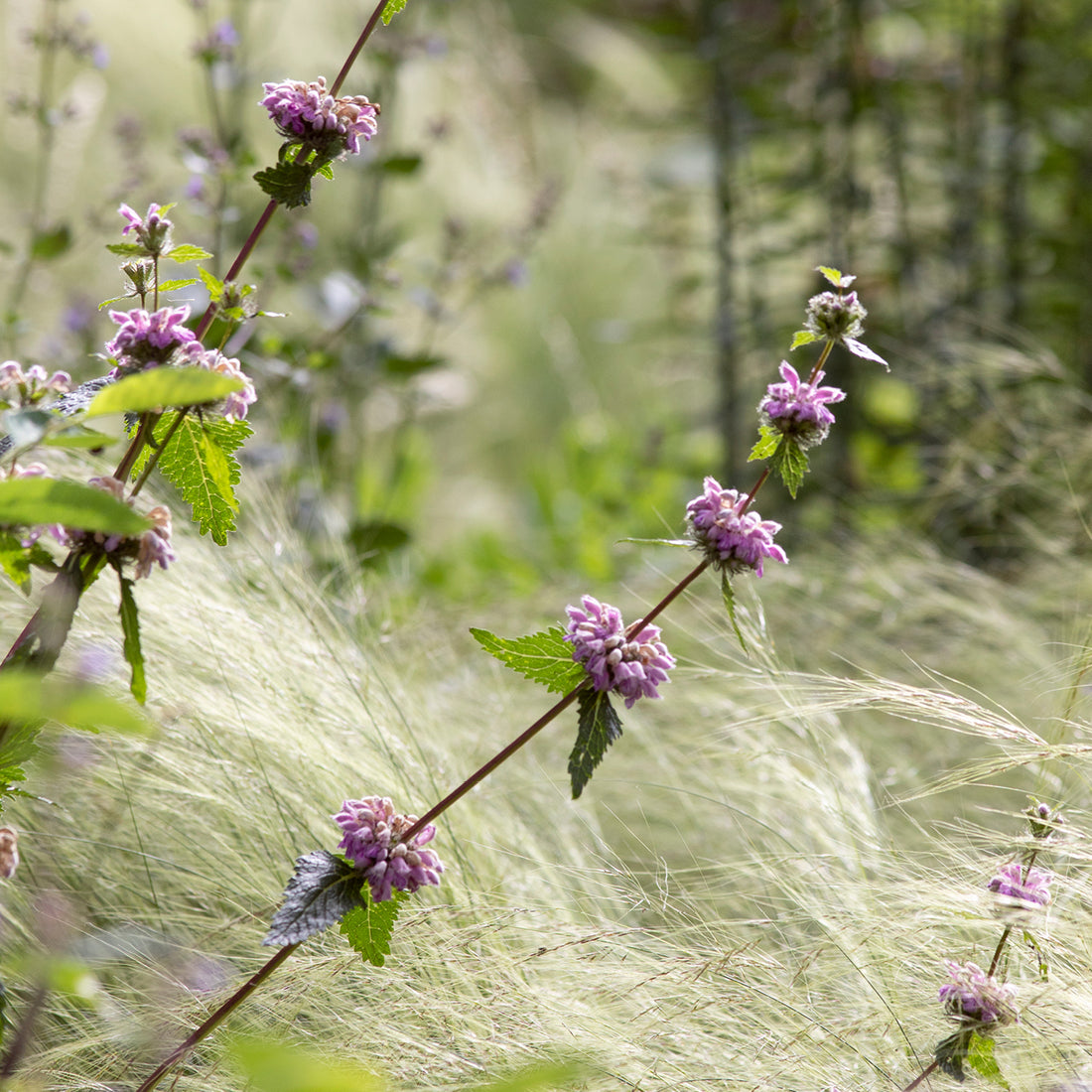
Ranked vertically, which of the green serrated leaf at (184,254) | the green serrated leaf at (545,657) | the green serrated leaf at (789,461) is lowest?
the green serrated leaf at (545,657)

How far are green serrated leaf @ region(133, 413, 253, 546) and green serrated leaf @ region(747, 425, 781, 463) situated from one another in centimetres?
25

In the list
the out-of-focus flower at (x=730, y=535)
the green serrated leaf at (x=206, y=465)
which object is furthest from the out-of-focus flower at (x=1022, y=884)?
the green serrated leaf at (x=206, y=465)

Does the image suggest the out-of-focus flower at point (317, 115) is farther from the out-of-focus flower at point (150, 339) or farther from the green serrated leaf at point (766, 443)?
the green serrated leaf at point (766, 443)

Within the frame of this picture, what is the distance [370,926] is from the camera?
57cm

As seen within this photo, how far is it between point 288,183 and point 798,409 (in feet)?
0.90

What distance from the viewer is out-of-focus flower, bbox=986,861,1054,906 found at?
0.65 m

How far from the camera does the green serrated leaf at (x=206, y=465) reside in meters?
0.57

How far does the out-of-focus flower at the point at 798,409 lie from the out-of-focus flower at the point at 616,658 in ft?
0.40

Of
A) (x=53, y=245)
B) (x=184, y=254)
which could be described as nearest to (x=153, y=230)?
(x=184, y=254)

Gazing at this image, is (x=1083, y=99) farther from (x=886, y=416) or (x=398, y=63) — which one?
(x=398, y=63)

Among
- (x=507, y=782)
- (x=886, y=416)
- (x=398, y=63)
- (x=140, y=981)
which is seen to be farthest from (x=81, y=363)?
(x=886, y=416)

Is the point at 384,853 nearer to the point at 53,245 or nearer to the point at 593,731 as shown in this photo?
the point at 593,731

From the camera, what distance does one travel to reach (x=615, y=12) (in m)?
5.34

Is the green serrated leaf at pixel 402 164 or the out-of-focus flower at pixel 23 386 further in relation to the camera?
the green serrated leaf at pixel 402 164
